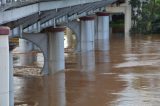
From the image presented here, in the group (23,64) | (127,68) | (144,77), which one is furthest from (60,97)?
(23,64)

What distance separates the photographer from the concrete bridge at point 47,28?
20.8 meters

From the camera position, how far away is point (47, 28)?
47.3 meters

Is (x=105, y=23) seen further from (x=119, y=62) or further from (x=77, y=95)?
(x=77, y=95)

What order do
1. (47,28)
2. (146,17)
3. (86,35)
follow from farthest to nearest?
(146,17), (86,35), (47,28)

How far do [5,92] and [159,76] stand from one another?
76.8 ft

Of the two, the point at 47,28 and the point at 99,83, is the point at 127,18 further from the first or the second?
the point at 99,83

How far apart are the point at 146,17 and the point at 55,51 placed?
1673 inches

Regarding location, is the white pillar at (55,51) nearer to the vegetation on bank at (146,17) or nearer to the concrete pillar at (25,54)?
the concrete pillar at (25,54)

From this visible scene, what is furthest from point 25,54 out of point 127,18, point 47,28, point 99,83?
point 127,18

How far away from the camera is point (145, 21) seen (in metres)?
88.3

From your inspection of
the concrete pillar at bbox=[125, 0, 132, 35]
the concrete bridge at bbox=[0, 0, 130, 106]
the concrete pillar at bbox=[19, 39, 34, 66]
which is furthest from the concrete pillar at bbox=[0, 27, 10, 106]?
the concrete pillar at bbox=[125, 0, 132, 35]

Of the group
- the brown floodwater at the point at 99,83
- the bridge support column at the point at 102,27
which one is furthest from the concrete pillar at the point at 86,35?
the bridge support column at the point at 102,27

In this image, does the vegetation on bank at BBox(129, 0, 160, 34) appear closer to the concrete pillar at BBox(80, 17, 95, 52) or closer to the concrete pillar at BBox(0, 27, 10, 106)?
the concrete pillar at BBox(80, 17, 95, 52)

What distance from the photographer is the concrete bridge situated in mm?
20750
